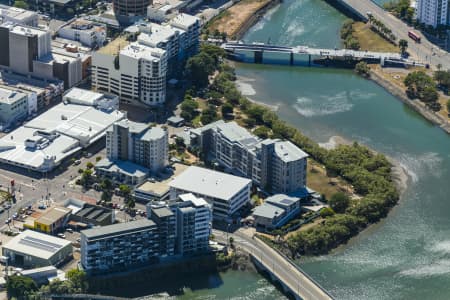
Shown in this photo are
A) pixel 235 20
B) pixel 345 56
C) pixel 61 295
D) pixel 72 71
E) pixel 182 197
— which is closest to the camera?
pixel 61 295

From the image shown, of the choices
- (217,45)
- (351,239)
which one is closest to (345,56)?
(217,45)

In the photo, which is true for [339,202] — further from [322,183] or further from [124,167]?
[124,167]

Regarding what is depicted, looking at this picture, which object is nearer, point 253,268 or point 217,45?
point 253,268

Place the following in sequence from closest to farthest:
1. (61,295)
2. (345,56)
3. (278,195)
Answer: (61,295)
(278,195)
(345,56)

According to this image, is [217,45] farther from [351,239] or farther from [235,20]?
[351,239]

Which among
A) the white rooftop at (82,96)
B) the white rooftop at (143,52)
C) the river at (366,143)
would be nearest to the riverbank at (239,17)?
the river at (366,143)

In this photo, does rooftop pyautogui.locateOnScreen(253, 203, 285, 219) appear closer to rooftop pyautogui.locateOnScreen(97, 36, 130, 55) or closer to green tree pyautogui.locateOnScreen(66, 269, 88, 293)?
green tree pyautogui.locateOnScreen(66, 269, 88, 293)

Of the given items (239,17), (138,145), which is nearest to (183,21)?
(239,17)
